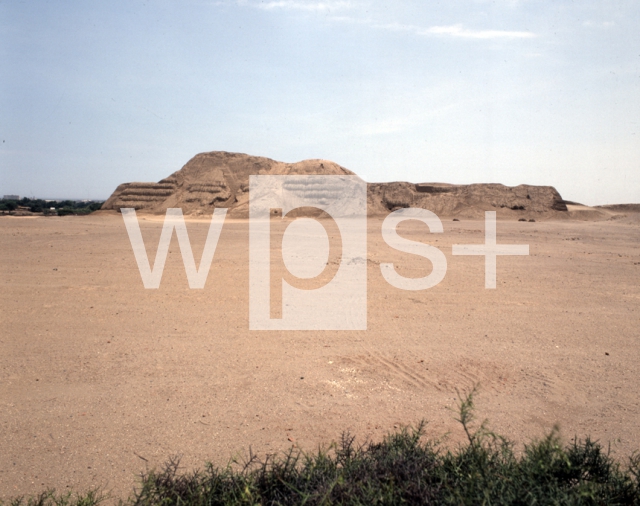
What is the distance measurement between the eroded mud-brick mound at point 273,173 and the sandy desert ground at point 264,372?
28.5 meters

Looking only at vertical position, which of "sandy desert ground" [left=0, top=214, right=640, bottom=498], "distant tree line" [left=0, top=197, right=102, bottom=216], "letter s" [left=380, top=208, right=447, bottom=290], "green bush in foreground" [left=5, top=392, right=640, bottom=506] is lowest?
"sandy desert ground" [left=0, top=214, right=640, bottom=498]

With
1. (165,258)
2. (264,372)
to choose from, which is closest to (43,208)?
(165,258)

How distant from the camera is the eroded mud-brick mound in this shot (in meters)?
37.1

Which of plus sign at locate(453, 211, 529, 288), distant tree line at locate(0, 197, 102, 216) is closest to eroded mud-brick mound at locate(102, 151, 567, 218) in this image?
distant tree line at locate(0, 197, 102, 216)

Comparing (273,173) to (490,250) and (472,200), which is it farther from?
(490,250)

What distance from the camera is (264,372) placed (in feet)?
16.9

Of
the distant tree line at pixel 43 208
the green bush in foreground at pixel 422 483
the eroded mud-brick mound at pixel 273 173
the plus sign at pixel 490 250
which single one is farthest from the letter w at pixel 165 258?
the distant tree line at pixel 43 208

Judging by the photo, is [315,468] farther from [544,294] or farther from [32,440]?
[544,294]

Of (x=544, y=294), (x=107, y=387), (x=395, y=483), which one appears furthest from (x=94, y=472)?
(x=544, y=294)

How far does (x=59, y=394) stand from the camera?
4.55 meters

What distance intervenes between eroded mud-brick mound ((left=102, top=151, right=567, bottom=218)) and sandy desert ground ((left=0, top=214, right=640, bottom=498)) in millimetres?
28454

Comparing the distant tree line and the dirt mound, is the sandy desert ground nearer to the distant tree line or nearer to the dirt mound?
the dirt mound

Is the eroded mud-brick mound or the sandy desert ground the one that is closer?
the sandy desert ground

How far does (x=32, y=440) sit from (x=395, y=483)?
119 inches
